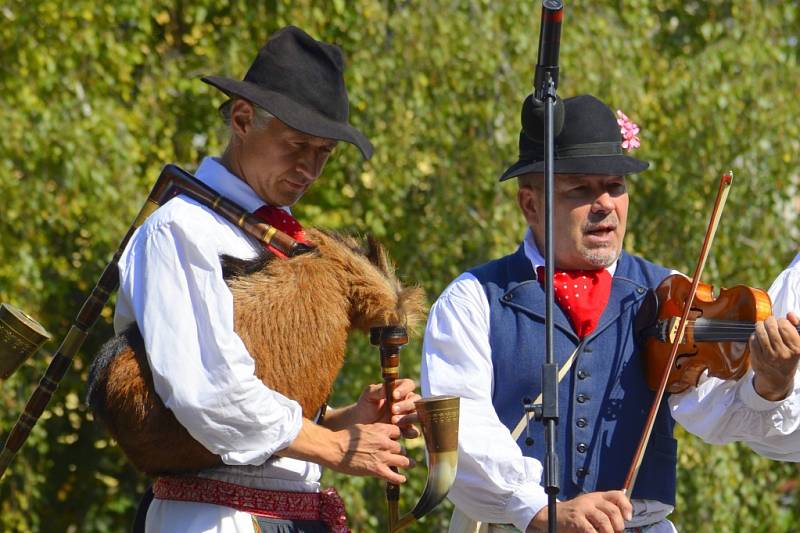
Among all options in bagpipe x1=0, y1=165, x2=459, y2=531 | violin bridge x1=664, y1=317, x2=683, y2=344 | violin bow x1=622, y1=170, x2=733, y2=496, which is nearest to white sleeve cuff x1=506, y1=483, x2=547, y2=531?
violin bow x1=622, y1=170, x2=733, y2=496

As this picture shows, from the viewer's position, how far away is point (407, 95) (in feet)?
24.7

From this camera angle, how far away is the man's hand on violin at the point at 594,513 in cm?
350

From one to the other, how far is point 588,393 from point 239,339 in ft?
3.67

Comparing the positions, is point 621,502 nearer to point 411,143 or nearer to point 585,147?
point 585,147

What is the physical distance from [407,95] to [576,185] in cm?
370

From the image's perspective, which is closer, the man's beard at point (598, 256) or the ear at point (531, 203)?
the man's beard at point (598, 256)

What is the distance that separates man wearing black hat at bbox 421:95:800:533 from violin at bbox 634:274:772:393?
0.06m

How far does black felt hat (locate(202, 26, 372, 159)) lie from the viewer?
3359mm

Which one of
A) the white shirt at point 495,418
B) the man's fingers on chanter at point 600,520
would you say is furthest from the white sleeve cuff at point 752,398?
the man's fingers on chanter at point 600,520

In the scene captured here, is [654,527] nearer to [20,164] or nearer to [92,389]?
[92,389]

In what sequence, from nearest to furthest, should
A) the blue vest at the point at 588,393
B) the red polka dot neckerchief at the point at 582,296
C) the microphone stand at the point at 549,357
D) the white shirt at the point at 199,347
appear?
1. the white shirt at the point at 199,347
2. the microphone stand at the point at 549,357
3. the blue vest at the point at 588,393
4. the red polka dot neckerchief at the point at 582,296

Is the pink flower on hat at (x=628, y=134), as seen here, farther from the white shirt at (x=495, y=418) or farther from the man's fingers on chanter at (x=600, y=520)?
the man's fingers on chanter at (x=600, y=520)

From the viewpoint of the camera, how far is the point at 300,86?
11.3 ft

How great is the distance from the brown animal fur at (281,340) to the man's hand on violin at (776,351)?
34.8 inches
